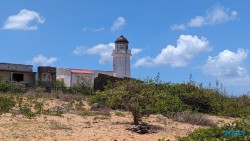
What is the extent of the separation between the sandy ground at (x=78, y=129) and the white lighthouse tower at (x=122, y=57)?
3138cm

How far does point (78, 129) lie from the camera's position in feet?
36.0

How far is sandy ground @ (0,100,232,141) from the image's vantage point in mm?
9742

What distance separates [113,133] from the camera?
10.6 metres

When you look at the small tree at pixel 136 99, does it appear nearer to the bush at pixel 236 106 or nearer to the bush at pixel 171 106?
the bush at pixel 171 106

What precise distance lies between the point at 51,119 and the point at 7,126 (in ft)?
7.70

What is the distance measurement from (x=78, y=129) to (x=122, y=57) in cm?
3504

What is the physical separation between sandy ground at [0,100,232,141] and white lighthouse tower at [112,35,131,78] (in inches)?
1236

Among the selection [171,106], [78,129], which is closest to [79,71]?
[171,106]

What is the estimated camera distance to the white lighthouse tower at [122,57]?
45.7 metres

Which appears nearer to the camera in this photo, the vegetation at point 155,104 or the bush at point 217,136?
the bush at point 217,136

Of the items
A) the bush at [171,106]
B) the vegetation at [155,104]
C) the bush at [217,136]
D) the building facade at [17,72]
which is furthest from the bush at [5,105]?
the building facade at [17,72]

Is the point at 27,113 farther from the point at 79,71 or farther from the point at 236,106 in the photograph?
the point at 79,71

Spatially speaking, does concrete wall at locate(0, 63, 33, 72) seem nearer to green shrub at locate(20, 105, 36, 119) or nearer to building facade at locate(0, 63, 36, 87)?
building facade at locate(0, 63, 36, 87)

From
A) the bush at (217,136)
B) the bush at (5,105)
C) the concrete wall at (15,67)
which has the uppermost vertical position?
the concrete wall at (15,67)
